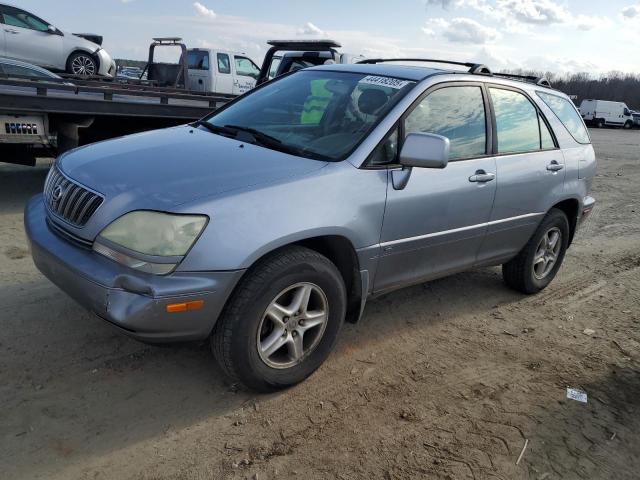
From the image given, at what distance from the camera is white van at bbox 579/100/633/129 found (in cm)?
4459

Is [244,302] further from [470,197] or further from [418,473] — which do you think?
[470,197]

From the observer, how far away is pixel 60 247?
2902 mm

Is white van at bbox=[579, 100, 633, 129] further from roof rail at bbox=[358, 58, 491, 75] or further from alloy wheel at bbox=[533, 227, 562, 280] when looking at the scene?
roof rail at bbox=[358, 58, 491, 75]

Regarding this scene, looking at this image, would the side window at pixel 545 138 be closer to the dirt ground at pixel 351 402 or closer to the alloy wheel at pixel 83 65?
the dirt ground at pixel 351 402

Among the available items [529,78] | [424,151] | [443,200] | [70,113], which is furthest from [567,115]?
[70,113]

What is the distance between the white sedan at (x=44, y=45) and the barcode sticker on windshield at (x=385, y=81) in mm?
9475

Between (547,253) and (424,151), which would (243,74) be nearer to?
(547,253)

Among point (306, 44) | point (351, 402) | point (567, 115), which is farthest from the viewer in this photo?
point (306, 44)

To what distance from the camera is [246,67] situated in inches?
637

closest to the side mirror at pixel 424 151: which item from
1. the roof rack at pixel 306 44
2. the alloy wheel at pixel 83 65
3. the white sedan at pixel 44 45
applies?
the roof rack at pixel 306 44

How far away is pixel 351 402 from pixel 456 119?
204cm

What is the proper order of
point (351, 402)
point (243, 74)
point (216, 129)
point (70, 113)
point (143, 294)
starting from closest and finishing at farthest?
point (143, 294), point (351, 402), point (216, 129), point (70, 113), point (243, 74)

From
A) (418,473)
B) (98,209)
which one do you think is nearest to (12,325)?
(98,209)

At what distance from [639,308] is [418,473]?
10.7 ft
